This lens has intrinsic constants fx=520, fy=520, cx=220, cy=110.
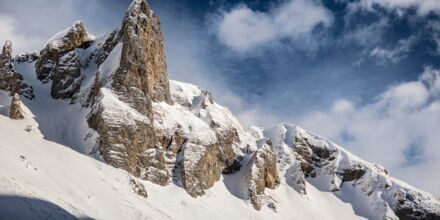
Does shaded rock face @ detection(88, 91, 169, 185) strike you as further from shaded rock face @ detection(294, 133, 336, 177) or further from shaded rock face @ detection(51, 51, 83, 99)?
shaded rock face @ detection(294, 133, 336, 177)

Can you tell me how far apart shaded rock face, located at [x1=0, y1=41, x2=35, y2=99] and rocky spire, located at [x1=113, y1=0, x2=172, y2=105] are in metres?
18.5

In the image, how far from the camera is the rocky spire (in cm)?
9632

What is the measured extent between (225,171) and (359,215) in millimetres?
38963

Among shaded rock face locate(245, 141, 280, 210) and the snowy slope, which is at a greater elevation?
shaded rock face locate(245, 141, 280, 210)

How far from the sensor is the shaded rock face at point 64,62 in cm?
10446

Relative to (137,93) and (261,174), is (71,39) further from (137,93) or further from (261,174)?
(261,174)

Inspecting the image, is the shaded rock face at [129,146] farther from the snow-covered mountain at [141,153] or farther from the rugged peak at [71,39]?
the rugged peak at [71,39]

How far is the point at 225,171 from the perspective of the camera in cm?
11075

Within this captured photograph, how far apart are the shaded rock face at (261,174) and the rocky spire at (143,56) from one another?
74.1ft

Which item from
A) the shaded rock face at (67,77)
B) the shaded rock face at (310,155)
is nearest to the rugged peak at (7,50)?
the shaded rock face at (67,77)

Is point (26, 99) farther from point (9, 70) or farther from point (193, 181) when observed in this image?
point (193, 181)

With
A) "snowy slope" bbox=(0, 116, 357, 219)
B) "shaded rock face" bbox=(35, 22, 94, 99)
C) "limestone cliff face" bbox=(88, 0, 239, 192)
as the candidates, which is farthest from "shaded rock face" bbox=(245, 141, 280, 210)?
"shaded rock face" bbox=(35, 22, 94, 99)

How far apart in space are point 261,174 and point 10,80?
53.6 m

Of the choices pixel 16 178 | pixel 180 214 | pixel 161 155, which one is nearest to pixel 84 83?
pixel 161 155
